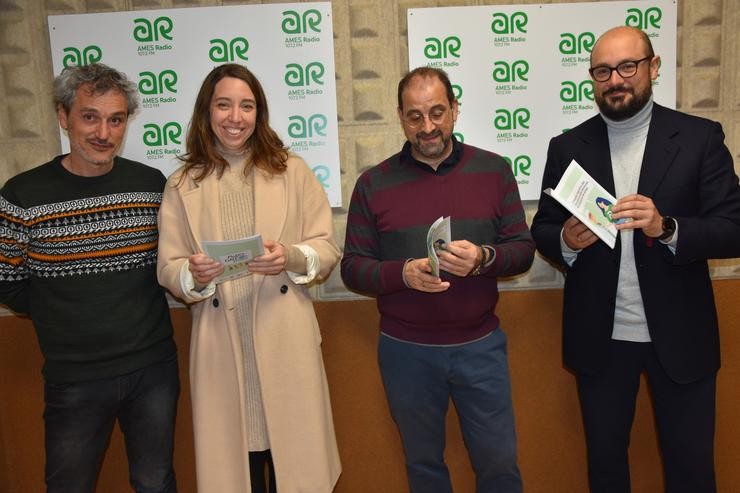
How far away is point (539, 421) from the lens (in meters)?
3.82

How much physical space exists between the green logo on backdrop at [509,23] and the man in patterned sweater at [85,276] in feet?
7.00

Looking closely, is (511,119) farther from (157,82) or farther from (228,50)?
(157,82)

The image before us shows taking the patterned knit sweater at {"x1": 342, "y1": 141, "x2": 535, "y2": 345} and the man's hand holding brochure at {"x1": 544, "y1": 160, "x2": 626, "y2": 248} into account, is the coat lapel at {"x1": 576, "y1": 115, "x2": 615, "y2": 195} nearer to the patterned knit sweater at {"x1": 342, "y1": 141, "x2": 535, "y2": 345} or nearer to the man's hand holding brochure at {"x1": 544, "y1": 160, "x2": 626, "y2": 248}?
the man's hand holding brochure at {"x1": 544, "y1": 160, "x2": 626, "y2": 248}

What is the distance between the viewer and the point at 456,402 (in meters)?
2.98

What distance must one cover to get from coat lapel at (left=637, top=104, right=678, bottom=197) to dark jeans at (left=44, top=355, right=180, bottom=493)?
245 cm

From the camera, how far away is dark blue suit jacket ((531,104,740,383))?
8.61ft

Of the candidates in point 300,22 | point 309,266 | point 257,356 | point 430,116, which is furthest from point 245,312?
point 300,22

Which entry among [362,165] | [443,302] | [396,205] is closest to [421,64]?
[362,165]

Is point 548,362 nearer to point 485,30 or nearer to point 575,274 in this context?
point 575,274

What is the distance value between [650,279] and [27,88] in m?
3.73

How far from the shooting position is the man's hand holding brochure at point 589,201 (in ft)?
8.34

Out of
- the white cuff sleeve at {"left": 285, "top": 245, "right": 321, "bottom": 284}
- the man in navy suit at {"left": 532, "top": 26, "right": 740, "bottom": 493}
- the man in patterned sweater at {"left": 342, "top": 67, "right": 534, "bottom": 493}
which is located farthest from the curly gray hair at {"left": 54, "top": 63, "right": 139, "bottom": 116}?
the man in navy suit at {"left": 532, "top": 26, "right": 740, "bottom": 493}

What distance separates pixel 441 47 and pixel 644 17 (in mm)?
1225

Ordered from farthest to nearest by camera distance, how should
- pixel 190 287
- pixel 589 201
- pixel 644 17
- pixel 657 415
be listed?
1. pixel 644 17
2. pixel 657 415
3. pixel 190 287
4. pixel 589 201
